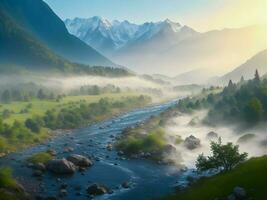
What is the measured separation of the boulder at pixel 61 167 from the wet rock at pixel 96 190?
19.3 metres

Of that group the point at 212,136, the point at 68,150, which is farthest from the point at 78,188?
the point at 212,136

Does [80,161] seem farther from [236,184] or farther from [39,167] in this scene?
[236,184]

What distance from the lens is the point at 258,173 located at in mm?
97500

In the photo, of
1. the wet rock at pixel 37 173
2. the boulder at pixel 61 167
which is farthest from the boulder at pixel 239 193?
the wet rock at pixel 37 173

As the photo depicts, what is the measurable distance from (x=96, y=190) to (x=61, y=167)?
23858 mm

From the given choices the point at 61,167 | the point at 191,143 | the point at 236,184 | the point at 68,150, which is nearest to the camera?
the point at 236,184

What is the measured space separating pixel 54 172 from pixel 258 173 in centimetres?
6576

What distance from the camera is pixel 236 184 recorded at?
3750 inches

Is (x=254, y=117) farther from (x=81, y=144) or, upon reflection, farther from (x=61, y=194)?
(x=61, y=194)

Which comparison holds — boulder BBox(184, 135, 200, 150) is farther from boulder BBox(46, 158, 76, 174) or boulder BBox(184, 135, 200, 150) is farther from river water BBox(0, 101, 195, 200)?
boulder BBox(46, 158, 76, 174)

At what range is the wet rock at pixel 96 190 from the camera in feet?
379

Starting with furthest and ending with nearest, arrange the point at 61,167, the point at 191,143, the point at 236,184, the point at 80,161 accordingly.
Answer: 1. the point at 191,143
2. the point at 80,161
3. the point at 61,167
4. the point at 236,184

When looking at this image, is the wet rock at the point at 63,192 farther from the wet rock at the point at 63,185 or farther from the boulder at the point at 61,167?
the boulder at the point at 61,167

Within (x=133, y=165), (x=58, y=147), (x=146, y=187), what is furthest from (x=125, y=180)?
(x=58, y=147)
